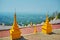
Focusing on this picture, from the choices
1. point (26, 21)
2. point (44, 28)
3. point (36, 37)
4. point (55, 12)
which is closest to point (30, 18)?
point (26, 21)

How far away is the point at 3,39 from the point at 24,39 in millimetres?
621

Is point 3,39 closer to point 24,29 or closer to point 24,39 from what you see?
point 24,39

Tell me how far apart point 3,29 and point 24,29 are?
789 mm

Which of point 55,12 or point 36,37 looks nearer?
point 36,37

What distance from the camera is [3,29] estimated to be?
6.66m

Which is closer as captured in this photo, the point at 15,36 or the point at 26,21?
the point at 15,36

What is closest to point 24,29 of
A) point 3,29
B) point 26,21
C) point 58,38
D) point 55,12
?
point 3,29

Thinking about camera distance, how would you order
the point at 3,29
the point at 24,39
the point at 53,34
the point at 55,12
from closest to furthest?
1. the point at 24,39
2. the point at 53,34
3. the point at 3,29
4. the point at 55,12

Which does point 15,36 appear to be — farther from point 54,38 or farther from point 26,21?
point 26,21

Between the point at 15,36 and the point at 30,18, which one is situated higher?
the point at 30,18

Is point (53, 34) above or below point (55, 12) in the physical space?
below

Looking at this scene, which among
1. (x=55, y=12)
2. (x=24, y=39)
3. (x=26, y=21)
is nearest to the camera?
(x=24, y=39)

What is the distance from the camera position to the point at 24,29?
6758 millimetres

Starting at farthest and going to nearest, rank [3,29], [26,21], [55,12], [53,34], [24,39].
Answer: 1. [55,12]
2. [26,21]
3. [3,29]
4. [53,34]
5. [24,39]
